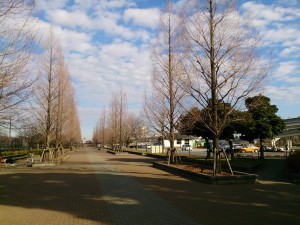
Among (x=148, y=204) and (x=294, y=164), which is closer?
(x=148, y=204)

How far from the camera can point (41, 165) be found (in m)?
24.8

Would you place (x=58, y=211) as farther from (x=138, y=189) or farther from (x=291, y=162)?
(x=291, y=162)

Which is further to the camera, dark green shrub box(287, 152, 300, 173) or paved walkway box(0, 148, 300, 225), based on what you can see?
dark green shrub box(287, 152, 300, 173)

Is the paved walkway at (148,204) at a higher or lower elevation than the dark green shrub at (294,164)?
lower

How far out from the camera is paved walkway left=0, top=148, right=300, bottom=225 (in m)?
8.02

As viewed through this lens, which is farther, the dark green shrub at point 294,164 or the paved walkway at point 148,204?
the dark green shrub at point 294,164

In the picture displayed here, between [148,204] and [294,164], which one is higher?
[294,164]

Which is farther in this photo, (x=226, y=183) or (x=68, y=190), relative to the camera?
(x=226, y=183)

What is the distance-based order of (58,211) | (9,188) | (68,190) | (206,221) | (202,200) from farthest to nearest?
1. (9,188)
2. (68,190)
3. (202,200)
4. (58,211)
5. (206,221)

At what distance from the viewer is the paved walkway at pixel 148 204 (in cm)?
802

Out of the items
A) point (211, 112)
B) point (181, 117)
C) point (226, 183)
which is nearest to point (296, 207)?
point (226, 183)

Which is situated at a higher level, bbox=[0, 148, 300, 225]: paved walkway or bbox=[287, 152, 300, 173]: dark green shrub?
bbox=[287, 152, 300, 173]: dark green shrub

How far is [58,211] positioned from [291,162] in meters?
12.5

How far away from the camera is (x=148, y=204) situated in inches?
390
